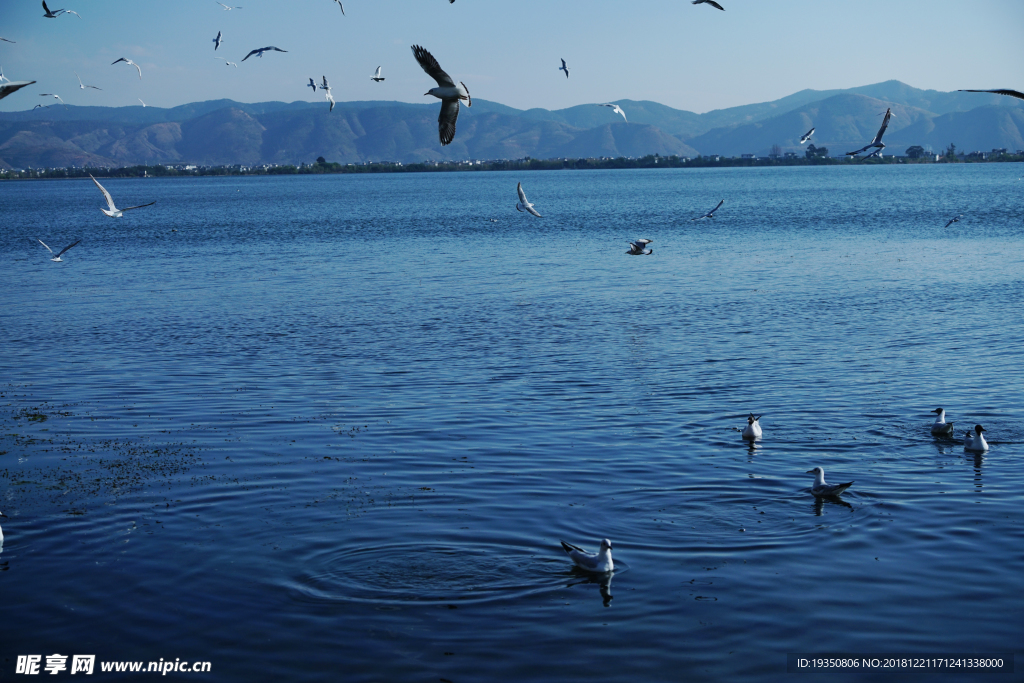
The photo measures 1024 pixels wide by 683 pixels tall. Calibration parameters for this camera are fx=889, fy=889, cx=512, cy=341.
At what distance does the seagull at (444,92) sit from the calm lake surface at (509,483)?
19.6 ft

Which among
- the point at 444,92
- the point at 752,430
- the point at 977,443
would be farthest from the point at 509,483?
the point at 977,443

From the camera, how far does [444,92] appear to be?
15.0 m

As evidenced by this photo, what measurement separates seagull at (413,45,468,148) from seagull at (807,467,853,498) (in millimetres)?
8021

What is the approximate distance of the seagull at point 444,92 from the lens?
14.4 metres

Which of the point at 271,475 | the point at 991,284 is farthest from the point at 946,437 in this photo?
the point at 991,284

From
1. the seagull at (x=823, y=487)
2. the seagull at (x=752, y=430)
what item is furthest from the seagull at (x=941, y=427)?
Answer: the seagull at (x=823, y=487)

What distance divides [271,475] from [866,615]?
9927 mm

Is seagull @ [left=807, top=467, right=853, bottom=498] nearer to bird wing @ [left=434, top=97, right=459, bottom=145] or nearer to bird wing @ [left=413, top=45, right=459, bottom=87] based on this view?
bird wing @ [left=434, top=97, right=459, bottom=145]

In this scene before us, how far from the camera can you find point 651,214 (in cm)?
9738

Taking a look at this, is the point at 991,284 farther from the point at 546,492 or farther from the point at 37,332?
the point at 37,332

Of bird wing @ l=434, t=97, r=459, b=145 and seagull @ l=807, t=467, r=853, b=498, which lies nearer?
seagull @ l=807, t=467, r=853, b=498

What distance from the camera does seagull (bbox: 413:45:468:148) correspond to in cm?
1437

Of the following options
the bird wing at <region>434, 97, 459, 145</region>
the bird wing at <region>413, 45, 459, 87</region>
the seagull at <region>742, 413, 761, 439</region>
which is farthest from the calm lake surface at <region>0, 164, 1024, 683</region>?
the bird wing at <region>413, 45, 459, 87</region>

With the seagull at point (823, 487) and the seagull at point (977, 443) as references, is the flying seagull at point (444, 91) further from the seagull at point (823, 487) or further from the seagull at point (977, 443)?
the seagull at point (977, 443)
